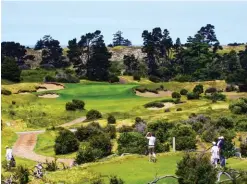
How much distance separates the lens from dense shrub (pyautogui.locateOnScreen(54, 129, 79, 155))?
116ft

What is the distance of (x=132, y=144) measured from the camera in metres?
31.2

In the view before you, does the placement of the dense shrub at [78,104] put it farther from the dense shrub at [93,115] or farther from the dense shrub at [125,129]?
the dense shrub at [125,129]

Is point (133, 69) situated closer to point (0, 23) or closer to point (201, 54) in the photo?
point (201, 54)

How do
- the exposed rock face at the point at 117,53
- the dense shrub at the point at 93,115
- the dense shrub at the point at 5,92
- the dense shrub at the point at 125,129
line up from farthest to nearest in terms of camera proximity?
the exposed rock face at the point at 117,53 → the dense shrub at the point at 5,92 → the dense shrub at the point at 93,115 → the dense shrub at the point at 125,129

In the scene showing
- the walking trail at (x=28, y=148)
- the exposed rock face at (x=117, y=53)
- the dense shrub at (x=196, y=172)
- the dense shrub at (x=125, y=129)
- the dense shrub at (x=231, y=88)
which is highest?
the exposed rock face at (x=117, y=53)

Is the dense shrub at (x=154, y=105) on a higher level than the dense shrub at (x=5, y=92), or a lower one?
lower

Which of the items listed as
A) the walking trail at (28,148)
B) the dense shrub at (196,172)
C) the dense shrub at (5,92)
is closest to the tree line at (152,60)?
the dense shrub at (5,92)

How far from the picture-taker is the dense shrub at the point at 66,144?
35.4 m

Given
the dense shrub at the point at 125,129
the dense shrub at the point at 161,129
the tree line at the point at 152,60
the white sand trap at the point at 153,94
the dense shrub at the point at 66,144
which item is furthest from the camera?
the tree line at the point at 152,60

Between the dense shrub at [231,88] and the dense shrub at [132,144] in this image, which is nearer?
the dense shrub at [132,144]

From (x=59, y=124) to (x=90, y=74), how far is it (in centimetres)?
5198

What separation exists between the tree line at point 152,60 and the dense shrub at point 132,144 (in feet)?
219

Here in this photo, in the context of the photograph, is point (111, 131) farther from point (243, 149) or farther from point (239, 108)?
point (239, 108)

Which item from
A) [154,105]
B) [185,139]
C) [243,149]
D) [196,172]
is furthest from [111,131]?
[196,172]
